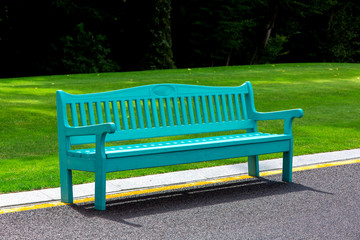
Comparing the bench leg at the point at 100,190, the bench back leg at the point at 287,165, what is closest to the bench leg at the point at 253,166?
the bench back leg at the point at 287,165

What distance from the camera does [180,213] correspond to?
511 centimetres

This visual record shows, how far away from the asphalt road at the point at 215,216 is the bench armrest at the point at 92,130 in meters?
0.66

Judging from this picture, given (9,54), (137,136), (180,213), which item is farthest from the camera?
(9,54)

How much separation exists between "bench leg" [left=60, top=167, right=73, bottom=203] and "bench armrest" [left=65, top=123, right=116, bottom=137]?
1.13 feet

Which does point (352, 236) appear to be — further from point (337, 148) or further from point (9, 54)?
point (9, 54)

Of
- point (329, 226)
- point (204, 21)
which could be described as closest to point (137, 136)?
point (329, 226)

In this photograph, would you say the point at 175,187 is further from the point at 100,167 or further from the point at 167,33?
the point at 167,33

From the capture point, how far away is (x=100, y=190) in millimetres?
5078

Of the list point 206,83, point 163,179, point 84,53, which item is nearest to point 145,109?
point 163,179

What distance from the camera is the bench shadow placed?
5105 millimetres

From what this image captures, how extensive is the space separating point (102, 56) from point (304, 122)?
→ 2050cm

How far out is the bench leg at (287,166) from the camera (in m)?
6.20

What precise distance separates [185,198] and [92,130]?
115 centimetres

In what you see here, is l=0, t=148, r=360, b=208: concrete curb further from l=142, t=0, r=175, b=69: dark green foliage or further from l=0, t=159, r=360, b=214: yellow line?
l=142, t=0, r=175, b=69: dark green foliage
